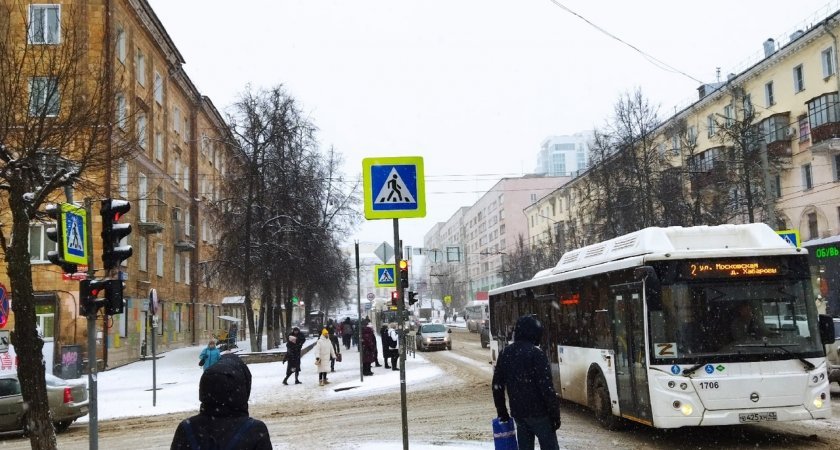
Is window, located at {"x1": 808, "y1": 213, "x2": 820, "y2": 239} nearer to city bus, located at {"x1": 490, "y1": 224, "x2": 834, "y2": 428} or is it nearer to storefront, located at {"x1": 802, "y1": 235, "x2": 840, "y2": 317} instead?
storefront, located at {"x1": 802, "y1": 235, "x2": 840, "y2": 317}

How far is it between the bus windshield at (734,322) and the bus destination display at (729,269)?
0.10 meters

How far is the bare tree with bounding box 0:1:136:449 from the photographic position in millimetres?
10711

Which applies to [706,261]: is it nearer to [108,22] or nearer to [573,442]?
[573,442]

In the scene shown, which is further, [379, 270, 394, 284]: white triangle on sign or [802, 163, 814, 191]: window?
[802, 163, 814, 191]: window

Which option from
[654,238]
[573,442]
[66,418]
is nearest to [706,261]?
[654,238]

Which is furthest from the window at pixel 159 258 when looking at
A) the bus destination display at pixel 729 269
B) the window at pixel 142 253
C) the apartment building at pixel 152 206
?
the bus destination display at pixel 729 269

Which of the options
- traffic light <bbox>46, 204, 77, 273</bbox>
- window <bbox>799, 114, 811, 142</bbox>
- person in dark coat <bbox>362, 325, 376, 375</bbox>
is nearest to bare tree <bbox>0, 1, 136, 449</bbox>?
traffic light <bbox>46, 204, 77, 273</bbox>

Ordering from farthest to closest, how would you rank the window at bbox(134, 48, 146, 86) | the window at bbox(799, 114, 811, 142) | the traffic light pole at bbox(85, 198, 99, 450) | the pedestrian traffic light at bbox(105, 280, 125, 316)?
the window at bbox(799, 114, 811, 142) < the window at bbox(134, 48, 146, 86) < the pedestrian traffic light at bbox(105, 280, 125, 316) < the traffic light pole at bbox(85, 198, 99, 450)

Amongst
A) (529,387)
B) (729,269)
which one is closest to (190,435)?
(529,387)

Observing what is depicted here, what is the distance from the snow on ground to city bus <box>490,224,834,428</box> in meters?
10.1

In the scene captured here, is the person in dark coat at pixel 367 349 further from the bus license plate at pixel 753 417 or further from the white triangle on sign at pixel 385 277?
the bus license plate at pixel 753 417

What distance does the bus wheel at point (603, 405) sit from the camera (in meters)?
11.0

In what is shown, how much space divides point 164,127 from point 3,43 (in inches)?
1169

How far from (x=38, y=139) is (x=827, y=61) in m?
39.5
